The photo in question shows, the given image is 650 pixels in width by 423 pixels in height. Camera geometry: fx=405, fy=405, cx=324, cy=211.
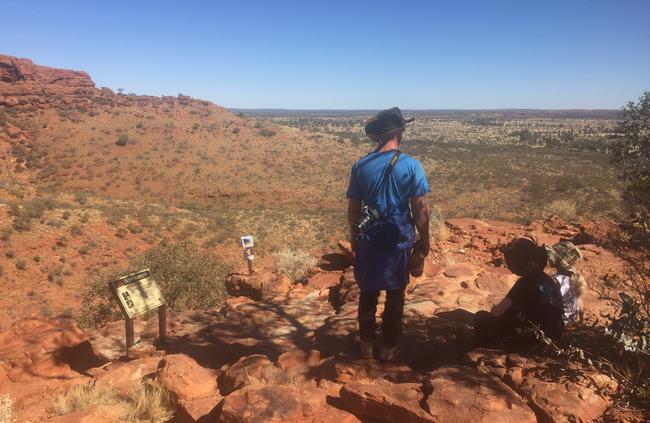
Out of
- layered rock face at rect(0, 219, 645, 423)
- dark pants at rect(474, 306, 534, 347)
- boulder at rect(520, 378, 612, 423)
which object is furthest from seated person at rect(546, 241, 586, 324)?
boulder at rect(520, 378, 612, 423)

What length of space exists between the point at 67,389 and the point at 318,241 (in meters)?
13.3

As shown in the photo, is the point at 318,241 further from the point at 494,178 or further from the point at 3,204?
the point at 494,178

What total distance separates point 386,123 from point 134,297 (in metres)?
3.27

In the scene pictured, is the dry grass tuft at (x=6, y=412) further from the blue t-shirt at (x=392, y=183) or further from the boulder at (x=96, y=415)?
the blue t-shirt at (x=392, y=183)

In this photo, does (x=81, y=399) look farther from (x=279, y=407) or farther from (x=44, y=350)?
(x=279, y=407)

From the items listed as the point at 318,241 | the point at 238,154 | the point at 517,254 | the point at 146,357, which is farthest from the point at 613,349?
the point at 238,154

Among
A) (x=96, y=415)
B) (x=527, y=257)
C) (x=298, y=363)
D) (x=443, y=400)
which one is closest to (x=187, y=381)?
(x=96, y=415)

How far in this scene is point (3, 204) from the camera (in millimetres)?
14125

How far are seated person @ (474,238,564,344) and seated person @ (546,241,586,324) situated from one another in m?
0.51

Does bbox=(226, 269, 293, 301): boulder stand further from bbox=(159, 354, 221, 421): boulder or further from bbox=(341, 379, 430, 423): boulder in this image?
bbox=(341, 379, 430, 423): boulder

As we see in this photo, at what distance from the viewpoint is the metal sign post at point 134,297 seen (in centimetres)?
425

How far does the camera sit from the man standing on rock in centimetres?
299

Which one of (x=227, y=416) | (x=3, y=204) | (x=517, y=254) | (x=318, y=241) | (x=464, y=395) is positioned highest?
(x=517, y=254)

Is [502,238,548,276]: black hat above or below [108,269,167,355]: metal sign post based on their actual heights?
above
